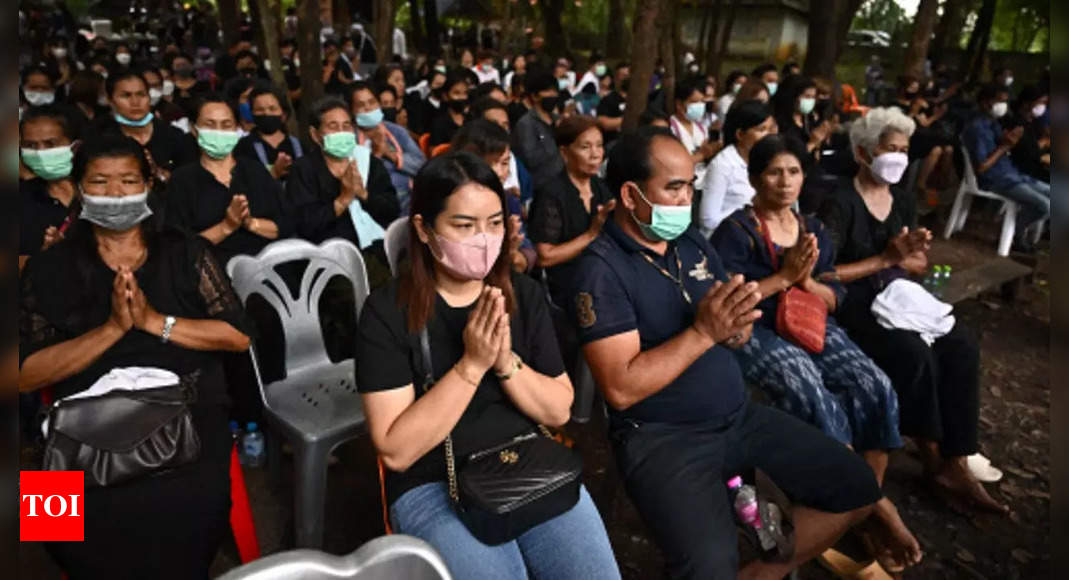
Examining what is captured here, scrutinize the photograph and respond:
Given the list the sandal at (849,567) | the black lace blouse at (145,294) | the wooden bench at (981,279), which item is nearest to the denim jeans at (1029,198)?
the wooden bench at (981,279)

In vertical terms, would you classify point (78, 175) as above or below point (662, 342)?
above

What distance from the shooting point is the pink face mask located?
219 cm

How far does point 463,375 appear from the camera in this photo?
199cm

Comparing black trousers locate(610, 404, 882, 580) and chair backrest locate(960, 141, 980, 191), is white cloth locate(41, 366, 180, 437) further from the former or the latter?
chair backrest locate(960, 141, 980, 191)

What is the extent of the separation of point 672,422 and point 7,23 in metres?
2.24

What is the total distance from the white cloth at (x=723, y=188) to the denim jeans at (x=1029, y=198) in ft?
13.2

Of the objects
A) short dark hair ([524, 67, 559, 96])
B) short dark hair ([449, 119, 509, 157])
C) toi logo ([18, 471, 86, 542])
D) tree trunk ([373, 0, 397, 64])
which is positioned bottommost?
toi logo ([18, 471, 86, 542])

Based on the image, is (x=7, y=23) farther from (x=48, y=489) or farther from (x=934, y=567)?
(x=934, y=567)

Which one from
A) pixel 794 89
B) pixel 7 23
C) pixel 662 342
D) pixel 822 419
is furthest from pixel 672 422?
pixel 794 89

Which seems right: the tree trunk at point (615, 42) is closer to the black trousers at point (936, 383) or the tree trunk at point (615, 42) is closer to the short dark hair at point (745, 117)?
the short dark hair at point (745, 117)

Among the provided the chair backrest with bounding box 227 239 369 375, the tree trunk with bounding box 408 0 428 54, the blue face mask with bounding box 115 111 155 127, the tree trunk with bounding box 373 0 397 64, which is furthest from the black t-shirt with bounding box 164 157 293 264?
the tree trunk with bounding box 408 0 428 54

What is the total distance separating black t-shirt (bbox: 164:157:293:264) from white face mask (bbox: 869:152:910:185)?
3.27m

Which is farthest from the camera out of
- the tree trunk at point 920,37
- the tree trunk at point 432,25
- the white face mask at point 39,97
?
the tree trunk at point 432,25

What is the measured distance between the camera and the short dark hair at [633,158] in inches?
105
